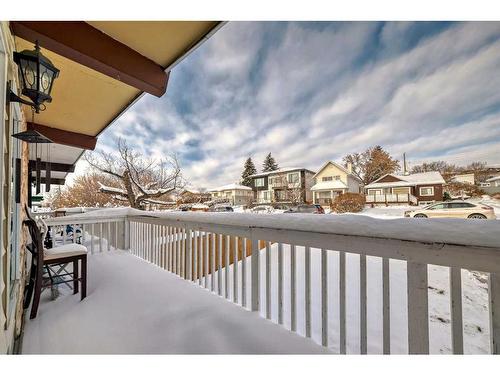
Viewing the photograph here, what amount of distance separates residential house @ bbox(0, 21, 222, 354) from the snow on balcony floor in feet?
0.86

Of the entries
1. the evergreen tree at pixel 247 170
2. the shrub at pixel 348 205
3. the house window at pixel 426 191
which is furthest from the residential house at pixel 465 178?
the evergreen tree at pixel 247 170

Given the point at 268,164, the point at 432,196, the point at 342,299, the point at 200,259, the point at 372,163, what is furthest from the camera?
the point at 268,164

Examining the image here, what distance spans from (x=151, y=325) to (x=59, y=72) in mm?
2186

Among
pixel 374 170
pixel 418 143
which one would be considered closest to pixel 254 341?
pixel 418 143

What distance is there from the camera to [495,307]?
92cm

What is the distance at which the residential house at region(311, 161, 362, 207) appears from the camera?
2194 centimetres

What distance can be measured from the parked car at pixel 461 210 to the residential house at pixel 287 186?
12.2 meters

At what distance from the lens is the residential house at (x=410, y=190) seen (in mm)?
18109

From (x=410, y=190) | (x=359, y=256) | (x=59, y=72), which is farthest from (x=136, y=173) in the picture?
(x=410, y=190)

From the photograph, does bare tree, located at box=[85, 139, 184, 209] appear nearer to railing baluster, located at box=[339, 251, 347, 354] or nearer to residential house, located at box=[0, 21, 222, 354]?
residential house, located at box=[0, 21, 222, 354]

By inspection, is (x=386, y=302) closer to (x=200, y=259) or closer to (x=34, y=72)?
(x=200, y=259)

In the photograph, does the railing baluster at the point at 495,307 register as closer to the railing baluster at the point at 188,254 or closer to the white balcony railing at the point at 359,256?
the white balcony railing at the point at 359,256

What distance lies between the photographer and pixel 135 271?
301 cm
